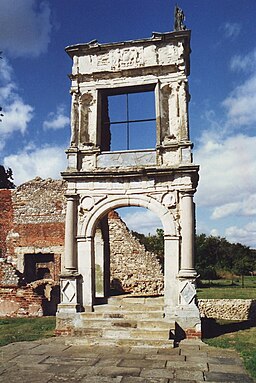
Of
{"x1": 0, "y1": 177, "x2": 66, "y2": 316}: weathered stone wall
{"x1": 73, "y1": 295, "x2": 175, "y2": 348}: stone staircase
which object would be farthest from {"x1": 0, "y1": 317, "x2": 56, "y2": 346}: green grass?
{"x1": 0, "y1": 177, "x2": 66, "y2": 316}: weathered stone wall

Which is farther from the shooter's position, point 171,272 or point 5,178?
point 5,178

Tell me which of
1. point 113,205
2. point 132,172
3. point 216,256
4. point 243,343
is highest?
A: point 132,172

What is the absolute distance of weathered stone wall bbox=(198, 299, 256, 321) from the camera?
14.2 metres

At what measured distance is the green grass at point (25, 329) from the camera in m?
9.97

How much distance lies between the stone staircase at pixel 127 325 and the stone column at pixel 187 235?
1193 mm

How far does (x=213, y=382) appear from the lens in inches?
243

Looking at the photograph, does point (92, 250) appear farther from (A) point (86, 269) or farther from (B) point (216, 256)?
(B) point (216, 256)

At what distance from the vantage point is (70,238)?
35.4 feet

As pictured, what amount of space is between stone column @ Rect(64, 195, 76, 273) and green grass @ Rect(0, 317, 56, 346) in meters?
1.82

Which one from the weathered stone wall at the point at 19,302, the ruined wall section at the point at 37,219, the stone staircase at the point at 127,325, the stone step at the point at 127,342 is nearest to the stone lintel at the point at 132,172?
the stone staircase at the point at 127,325

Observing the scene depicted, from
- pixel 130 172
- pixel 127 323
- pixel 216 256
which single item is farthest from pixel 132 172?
pixel 216 256

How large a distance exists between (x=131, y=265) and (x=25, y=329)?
705 centimetres

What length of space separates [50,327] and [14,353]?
3390 millimetres

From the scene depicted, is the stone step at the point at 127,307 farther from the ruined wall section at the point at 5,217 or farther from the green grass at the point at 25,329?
the ruined wall section at the point at 5,217
